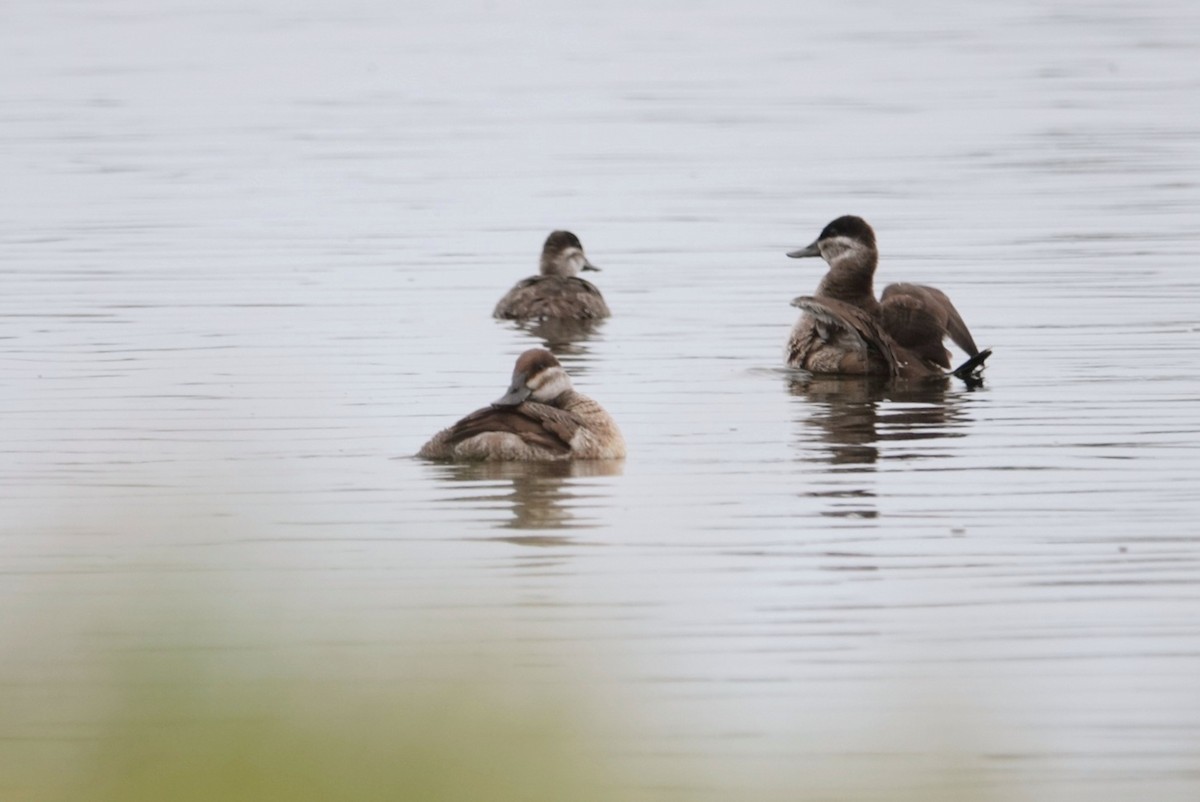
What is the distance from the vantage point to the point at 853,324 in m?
14.3

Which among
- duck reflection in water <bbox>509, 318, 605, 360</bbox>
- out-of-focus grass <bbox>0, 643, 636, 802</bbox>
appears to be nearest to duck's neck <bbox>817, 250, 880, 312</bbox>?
duck reflection in water <bbox>509, 318, 605, 360</bbox>

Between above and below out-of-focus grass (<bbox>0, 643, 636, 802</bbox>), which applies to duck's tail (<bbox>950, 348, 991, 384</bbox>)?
above

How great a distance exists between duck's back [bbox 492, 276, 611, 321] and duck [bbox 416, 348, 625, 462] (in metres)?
5.64

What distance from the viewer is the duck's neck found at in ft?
50.8

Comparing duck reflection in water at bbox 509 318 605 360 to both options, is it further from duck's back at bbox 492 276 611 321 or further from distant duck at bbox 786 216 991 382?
distant duck at bbox 786 216 991 382

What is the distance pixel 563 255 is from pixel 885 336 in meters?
4.71

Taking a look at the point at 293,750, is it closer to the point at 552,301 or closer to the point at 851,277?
the point at 851,277

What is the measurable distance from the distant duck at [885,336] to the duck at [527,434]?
10.8ft

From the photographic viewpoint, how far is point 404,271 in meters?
19.9

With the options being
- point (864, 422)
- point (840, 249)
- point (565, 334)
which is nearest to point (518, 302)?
point (565, 334)

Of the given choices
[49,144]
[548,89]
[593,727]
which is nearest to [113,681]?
[593,727]

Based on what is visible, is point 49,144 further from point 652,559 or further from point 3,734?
point 3,734

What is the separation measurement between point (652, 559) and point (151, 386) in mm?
5657

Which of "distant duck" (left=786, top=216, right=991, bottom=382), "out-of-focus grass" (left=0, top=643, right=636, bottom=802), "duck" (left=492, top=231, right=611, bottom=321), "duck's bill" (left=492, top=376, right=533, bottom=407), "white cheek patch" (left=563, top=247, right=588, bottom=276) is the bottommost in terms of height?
"out-of-focus grass" (left=0, top=643, right=636, bottom=802)
